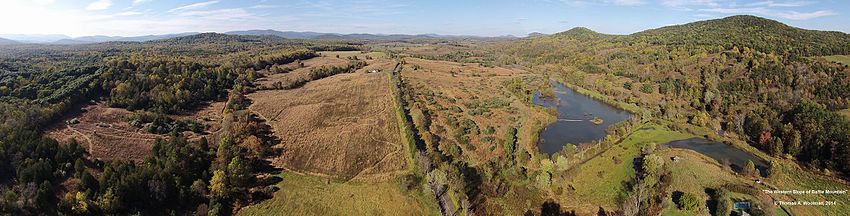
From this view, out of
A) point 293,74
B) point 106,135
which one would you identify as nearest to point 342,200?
point 106,135

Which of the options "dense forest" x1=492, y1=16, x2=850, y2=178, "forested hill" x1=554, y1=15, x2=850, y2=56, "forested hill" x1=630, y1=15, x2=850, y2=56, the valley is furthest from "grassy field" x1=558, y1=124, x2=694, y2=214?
"forested hill" x1=630, y1=15, x2=850, y2=56

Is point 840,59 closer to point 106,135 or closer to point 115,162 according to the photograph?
point 115,162

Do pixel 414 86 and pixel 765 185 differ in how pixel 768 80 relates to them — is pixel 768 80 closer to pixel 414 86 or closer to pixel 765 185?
pixel 765 185

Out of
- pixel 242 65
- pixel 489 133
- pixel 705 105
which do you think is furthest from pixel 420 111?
pixel 242 65

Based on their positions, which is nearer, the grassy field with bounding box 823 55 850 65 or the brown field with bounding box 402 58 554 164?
the brown field with bounding box 402 58 554 164

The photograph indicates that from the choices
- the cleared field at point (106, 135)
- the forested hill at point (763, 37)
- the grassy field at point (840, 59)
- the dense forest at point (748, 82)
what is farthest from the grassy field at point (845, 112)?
the cleared field at point (106, 135)

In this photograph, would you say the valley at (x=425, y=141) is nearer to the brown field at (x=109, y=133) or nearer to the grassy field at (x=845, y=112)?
the grassy field at (x=845, y=112)

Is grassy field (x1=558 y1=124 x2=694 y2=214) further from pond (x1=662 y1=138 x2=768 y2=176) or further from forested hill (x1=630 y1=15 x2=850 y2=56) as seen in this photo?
forested hill (x1=630 y1=15 x2=850 y2=56)
